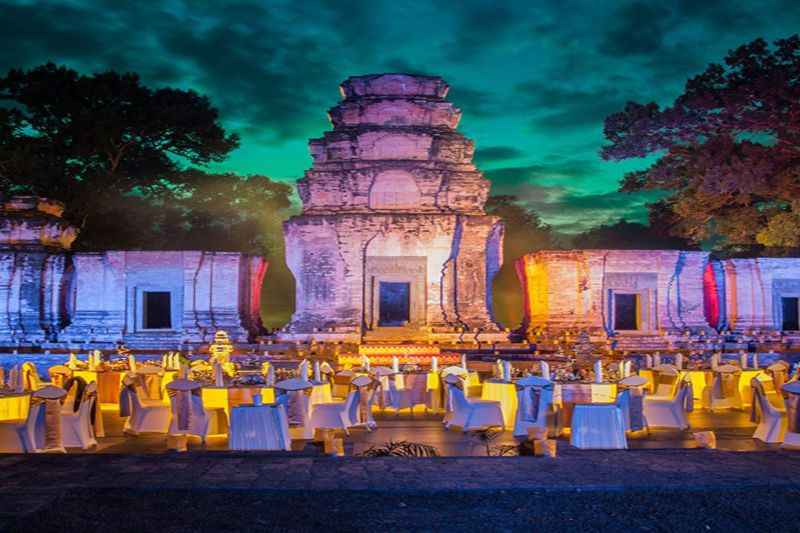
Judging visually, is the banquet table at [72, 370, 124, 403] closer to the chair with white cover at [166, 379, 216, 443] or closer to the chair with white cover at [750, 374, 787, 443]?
the chair with white cover at [166, 379, 216, 443]

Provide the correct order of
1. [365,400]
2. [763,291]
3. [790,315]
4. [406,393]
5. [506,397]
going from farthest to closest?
[790,315] < [763,291] < [406,393] < [506,397] < [365,400]

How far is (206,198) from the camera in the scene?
35.2 meters

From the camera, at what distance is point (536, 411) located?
9.97 metres

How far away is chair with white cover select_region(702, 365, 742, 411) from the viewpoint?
12.8 meters

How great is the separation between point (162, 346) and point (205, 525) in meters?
16.3

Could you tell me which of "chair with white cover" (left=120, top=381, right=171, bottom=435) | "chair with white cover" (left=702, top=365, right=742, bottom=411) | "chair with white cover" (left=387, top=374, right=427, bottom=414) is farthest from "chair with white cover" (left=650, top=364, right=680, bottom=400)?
"chair with white cover" (left=120, top=381, right=171, bottom=435)

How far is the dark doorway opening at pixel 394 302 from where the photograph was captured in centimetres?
2439

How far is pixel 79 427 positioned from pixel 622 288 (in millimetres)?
16584

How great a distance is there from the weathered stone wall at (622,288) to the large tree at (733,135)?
9.38ft

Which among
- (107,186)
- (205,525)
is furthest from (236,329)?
(205,525)

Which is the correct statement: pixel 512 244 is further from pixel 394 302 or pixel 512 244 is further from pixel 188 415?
pixel 188 415

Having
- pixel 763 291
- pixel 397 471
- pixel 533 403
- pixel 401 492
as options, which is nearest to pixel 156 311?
pixel 533 403

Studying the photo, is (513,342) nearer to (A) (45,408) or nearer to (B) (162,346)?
(B) (162,346)

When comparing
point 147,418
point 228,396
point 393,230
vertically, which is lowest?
point 147,418
